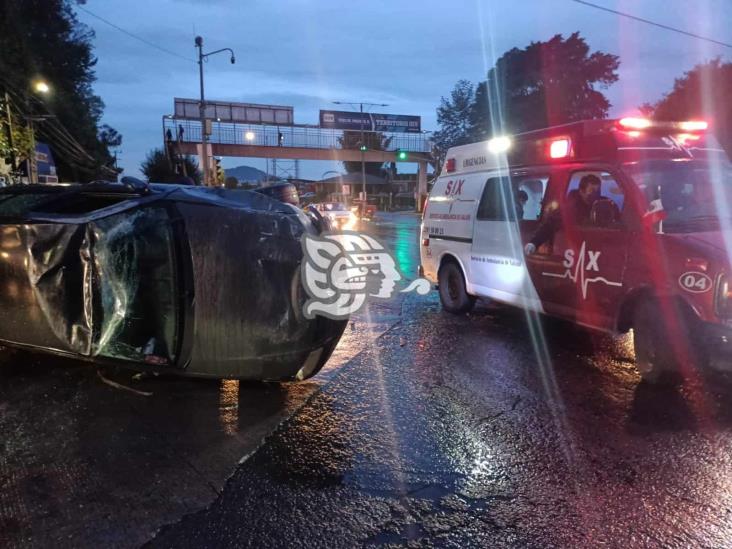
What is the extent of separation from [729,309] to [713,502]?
162 centimetres

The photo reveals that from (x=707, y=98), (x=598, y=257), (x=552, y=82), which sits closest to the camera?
(x=598, y=257)

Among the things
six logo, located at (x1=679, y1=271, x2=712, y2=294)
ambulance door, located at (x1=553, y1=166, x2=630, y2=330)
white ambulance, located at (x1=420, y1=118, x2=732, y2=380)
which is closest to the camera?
six logo, located at (x1=679, y1=271, x2=712, y2=294)

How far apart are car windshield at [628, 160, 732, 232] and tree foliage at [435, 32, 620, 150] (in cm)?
3128

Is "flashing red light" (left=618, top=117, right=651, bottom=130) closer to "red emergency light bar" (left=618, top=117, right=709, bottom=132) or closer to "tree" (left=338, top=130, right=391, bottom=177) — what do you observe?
"red emergency light bar" (left=618, top=117, right=709, bottom=132)

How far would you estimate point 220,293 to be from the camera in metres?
4.07

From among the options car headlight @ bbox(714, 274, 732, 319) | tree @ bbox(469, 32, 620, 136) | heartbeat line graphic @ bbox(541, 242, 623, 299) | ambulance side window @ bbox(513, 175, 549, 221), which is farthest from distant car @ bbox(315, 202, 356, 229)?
car headlight @ bbox(714, 274, 732, 319)

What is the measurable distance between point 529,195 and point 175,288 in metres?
3.98

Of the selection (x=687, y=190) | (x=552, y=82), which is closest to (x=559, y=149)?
(x=687, y=190)

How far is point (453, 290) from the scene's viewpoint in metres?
7.91

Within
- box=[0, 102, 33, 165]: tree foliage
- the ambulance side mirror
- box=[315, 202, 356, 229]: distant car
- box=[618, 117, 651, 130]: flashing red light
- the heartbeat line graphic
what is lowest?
the heartbeat line graphic

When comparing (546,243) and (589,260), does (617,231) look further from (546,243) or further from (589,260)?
(546,243)

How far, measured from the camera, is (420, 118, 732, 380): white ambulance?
4.35 meters

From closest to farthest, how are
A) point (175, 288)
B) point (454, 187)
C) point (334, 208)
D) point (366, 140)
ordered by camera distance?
point (175, 288), point (454, 187), point (334, 208), point (366, 140)

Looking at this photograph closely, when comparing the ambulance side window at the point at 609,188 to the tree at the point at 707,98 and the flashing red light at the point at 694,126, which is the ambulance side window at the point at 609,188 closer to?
the flashing red light at the point at 694,126
